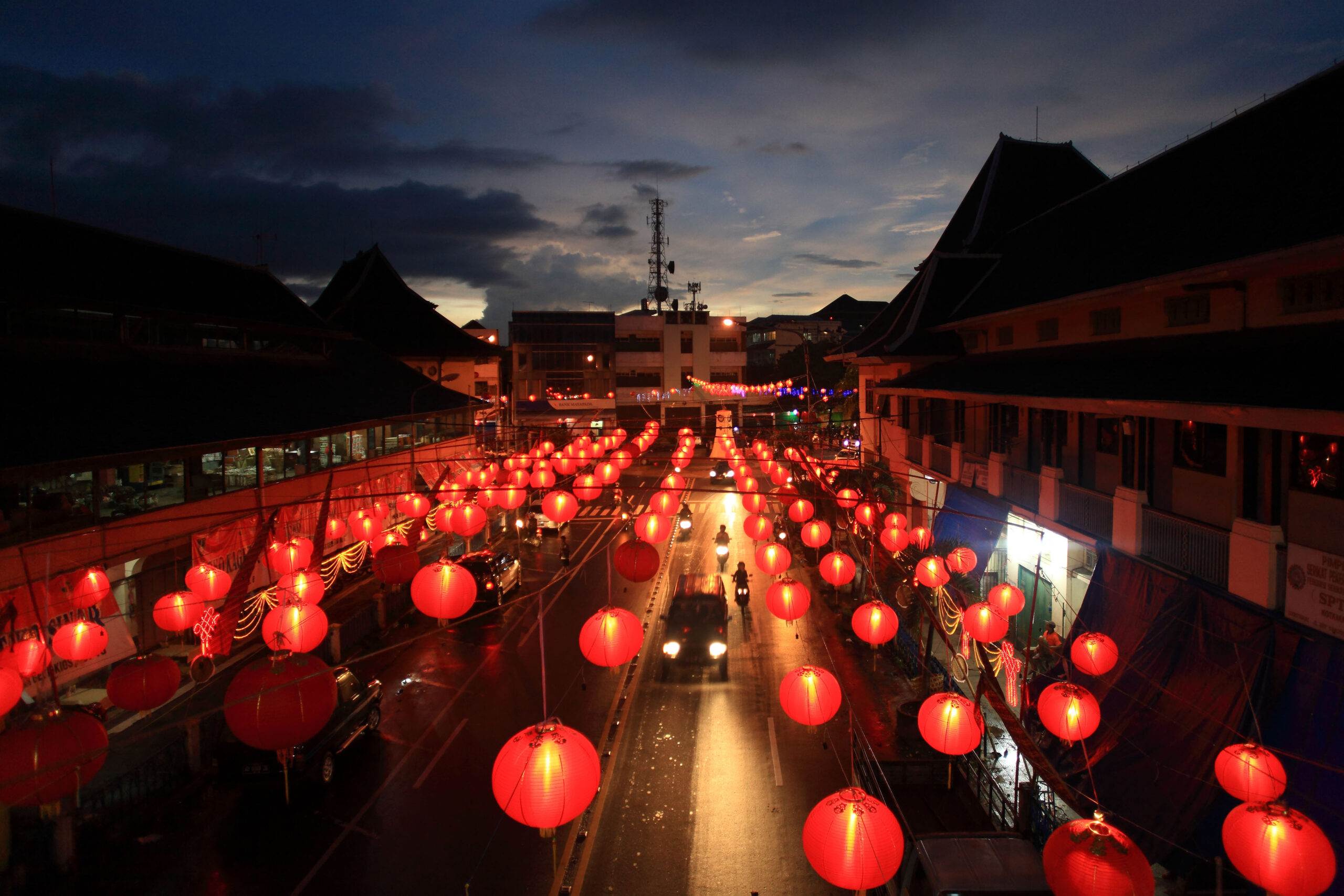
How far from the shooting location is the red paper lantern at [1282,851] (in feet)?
20.0

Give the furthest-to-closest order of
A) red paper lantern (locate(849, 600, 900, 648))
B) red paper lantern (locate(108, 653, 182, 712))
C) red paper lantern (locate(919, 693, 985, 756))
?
red paper lantern (locate(849, 600, 900, 648))
red paper lantern (locate(108, 653, 182, 712))
red paper lantern (locate(919, 693, 985, 756))

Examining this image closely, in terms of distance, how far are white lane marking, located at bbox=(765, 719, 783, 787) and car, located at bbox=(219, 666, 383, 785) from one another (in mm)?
6939

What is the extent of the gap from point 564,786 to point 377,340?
29439 mm

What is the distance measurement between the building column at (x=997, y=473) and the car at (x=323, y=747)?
13626mm

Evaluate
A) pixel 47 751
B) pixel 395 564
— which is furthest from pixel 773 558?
pixel 47 751

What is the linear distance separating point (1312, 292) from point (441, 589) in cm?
1303

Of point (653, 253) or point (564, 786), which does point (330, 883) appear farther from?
point (653, 253)

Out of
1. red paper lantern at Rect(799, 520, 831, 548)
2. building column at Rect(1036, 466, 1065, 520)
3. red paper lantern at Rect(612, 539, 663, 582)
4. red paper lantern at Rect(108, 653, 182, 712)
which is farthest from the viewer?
red paper lantern at Rect(799, 520, 831, 548)

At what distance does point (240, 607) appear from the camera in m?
12.8

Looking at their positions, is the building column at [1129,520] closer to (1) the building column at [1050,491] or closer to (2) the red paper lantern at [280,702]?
(1) the building column at [1050,491]

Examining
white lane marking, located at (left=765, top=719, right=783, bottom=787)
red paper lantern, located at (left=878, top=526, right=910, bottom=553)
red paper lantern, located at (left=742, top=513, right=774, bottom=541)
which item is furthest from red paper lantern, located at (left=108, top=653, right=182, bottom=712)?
red paper lantern, located at (left=878, top=526, right=910, bottom=553)

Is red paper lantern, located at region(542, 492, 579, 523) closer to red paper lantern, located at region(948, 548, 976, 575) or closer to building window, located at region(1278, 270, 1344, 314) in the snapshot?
red paper lantern, located at region(948, 548, 976, 575)

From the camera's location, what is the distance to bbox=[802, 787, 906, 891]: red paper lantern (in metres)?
6.43

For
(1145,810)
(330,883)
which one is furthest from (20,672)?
(1145,810)
